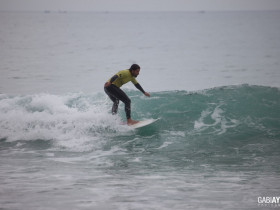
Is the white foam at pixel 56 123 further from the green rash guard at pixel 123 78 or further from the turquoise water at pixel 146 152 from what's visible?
the green rash guard at pixel 123 78

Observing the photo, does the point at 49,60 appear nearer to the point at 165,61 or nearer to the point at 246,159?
the point at 165,61

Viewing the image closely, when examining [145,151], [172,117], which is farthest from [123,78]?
[172,117]

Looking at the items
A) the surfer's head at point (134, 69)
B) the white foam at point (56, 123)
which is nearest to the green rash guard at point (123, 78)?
the surfer's head at point (134, 69)

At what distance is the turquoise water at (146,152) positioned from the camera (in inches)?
267

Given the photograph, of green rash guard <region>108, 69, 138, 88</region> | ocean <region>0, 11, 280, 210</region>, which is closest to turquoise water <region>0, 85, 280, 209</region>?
ocean <region>0, 11, 280, 210</region>

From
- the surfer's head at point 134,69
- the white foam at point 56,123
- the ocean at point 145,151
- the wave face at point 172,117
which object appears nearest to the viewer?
the ocean at point 145,151

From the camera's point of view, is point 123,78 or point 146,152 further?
point 123,78

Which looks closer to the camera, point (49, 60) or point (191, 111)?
point (191, 111)

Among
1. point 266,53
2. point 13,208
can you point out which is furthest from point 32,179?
point 266,53

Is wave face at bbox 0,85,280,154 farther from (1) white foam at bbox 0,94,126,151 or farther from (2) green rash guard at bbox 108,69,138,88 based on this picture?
(2) green rash guard at bbox 108,69,138,88

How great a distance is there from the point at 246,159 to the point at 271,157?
65cm

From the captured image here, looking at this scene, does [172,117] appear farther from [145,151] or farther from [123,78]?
[145,151]

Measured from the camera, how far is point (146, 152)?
389 inches

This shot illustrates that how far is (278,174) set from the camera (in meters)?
8.03
